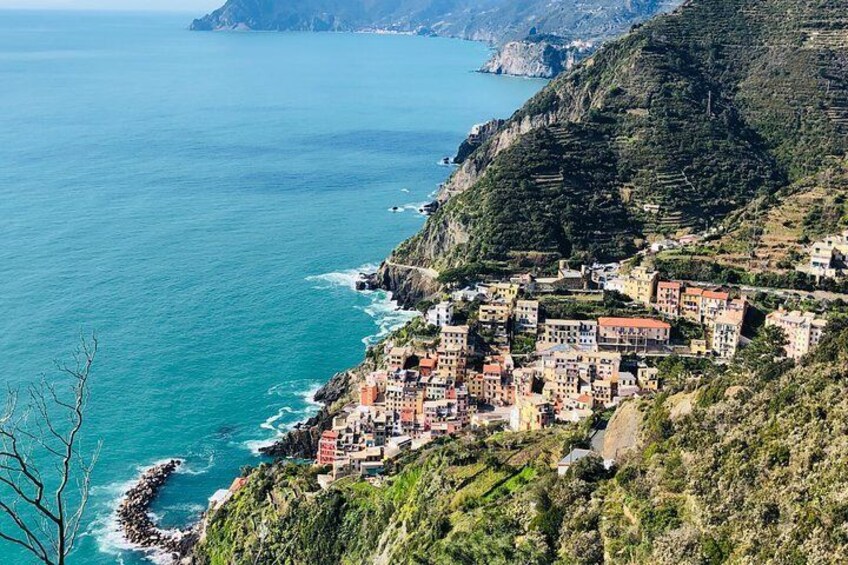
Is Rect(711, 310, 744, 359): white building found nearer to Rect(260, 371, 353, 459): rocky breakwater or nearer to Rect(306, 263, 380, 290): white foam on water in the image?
Rect(260, 371, 353, 459): rocky breakwater

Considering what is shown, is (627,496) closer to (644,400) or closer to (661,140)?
(644,400)

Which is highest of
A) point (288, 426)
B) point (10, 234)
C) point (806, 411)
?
point (806, 411)

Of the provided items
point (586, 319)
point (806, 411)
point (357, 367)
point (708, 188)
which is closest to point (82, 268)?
point (357, 367)

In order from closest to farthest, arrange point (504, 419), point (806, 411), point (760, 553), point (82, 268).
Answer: point (760, 553) → point (806, 411) → point (504, 419) → point (82, 268)

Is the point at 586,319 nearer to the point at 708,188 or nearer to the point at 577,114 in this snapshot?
the point at 708,188

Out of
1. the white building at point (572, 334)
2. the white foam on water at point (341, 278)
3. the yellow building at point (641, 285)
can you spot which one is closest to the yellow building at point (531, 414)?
the white building at point (572, 334)

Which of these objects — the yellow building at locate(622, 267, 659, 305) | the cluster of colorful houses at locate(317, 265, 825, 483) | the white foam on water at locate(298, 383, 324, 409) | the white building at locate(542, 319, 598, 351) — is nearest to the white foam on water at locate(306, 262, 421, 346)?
the white foam on water at locate(298, 383, 324, 409)
